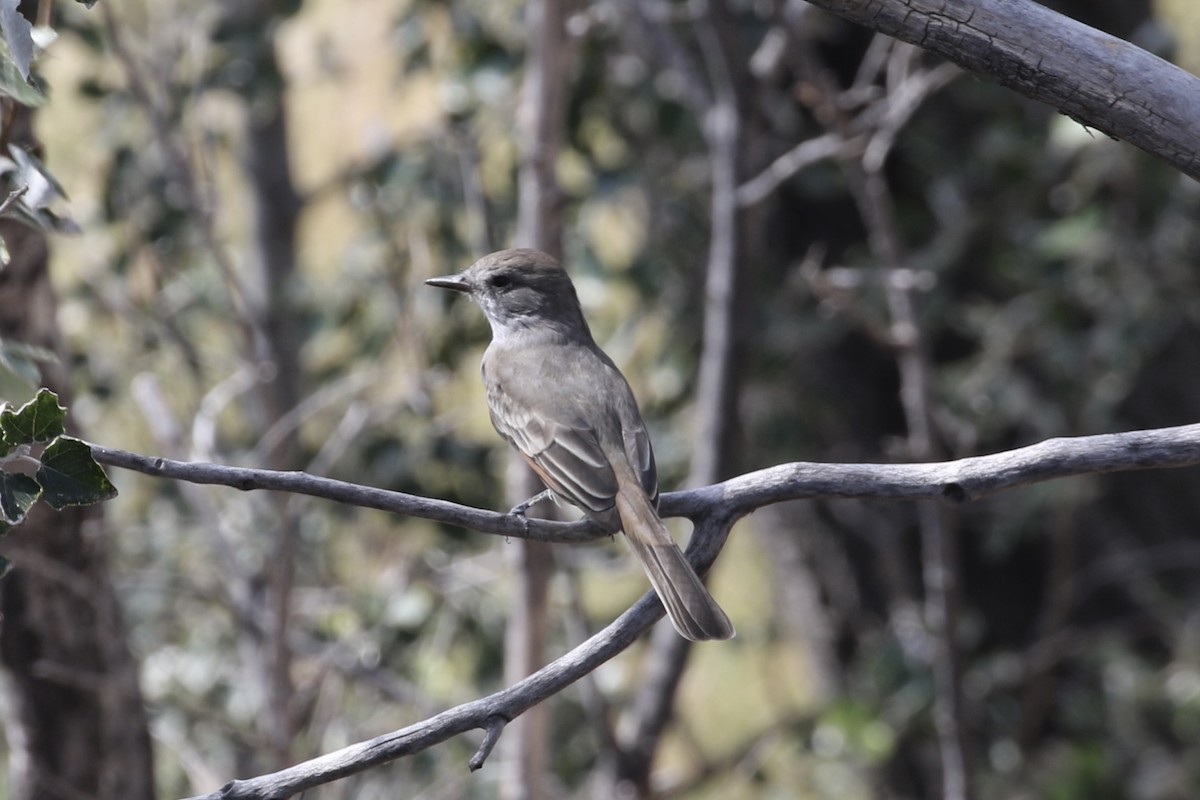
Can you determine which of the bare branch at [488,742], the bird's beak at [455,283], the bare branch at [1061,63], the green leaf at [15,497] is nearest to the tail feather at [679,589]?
the bare branch at [488,742]

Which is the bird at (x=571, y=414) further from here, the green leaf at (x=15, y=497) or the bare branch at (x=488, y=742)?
the green leaf at (x=15, y=497)

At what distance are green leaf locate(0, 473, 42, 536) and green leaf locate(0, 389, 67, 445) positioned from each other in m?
0.06

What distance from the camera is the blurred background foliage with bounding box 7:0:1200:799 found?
511 cm

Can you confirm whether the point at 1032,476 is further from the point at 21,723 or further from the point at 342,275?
the point at 342,275

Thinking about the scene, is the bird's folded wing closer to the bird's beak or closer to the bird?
the bird

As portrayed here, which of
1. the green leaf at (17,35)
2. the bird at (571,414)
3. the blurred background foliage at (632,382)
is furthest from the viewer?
the blurred background foliage at (632,382)

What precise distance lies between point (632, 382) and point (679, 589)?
155 inches

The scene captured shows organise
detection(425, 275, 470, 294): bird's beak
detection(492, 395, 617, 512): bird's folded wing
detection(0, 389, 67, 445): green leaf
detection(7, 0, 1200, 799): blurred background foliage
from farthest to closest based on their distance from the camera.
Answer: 1. detection(7, 0, 1200, 799): blurred background foliage
2. detection(425, 275, 470, 294): bird's beak
3. detection(492, 395, 617, 512): bird's folded wing
4. detection(0, 389, 67, 445): green leaf

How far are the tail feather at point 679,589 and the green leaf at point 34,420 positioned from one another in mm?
1152

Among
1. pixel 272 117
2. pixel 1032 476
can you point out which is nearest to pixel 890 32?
pixel 1032 476

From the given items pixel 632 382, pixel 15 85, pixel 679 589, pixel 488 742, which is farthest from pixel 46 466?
pixel 632 382

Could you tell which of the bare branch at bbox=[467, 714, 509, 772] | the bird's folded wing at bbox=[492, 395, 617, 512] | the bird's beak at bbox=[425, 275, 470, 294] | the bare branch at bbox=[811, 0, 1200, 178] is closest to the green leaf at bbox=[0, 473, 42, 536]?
the bare branch at bbox=[467, 714, 509, 772]

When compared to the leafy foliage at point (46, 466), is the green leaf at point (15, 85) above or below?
above

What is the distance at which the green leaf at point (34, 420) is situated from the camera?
190 cm
